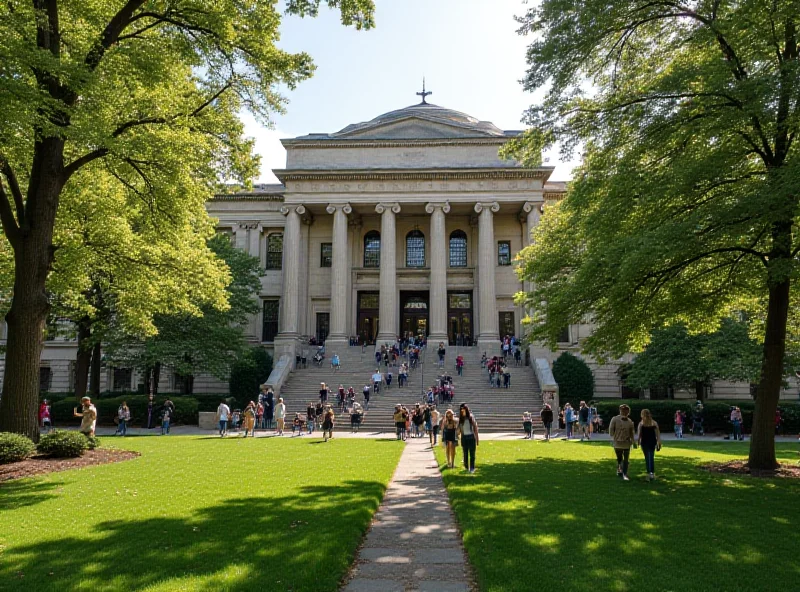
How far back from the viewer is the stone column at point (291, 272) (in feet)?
131

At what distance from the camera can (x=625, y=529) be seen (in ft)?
25.6

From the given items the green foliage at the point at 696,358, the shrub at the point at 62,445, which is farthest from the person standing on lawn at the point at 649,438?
the green foliage at the point at 696,358

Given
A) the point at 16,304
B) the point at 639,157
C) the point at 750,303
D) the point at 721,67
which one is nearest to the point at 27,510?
the point at 16,304

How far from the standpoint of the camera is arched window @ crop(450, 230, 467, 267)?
147ft

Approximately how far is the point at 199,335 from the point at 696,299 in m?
26.5

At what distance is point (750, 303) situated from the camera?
18.0m

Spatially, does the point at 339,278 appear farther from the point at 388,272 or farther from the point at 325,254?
the point at 325,254

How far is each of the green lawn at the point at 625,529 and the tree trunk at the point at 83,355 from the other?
957 inches

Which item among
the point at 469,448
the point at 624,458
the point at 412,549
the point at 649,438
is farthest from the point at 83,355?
the point at 412,549

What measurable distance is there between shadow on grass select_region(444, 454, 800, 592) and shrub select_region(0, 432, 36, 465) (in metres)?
9.35

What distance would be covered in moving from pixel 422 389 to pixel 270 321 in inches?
690

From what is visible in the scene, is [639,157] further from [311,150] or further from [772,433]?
[311,150]

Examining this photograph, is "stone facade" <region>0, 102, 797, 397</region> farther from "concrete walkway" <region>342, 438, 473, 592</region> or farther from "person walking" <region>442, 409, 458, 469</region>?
"concrete walkway" <region>342, 438, 473, 592</region>

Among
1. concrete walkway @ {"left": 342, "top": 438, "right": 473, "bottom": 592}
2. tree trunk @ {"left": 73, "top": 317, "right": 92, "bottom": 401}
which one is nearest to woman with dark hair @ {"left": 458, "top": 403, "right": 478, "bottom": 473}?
concrete walkway @ {"left": 342, "top": 438, "right": 473, "bottom": 592}
